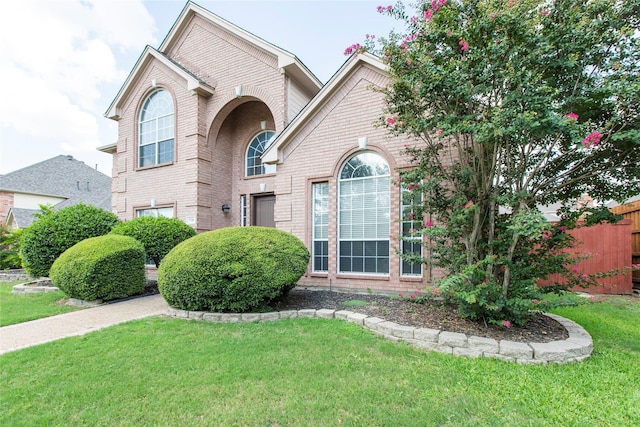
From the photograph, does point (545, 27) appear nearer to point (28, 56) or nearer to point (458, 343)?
point (458, 343)

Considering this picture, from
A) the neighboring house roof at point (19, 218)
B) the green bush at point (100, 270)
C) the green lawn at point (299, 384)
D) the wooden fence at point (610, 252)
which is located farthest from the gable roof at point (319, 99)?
the neighboring house roof at point (19, 218)

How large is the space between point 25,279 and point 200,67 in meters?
9.56

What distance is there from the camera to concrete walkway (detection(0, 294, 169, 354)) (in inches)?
167

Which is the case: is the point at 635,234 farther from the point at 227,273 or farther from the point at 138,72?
the point at 138,72

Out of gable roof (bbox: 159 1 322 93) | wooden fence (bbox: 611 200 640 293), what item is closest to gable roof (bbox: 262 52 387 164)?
gable roof (bbox: 159 1 322 93)

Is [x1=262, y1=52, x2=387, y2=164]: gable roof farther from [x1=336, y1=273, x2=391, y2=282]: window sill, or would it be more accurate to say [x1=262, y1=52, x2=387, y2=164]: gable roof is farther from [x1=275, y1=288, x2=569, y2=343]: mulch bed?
[x1=275, y1=288, x2=569, y2=343]: mulch bed

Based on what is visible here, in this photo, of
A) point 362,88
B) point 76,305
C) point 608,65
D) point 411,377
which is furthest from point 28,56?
point 608,65

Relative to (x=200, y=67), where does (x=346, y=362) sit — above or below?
below

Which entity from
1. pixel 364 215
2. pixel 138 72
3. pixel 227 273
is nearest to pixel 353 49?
pixel 364 215

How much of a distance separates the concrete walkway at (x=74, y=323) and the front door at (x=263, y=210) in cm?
432

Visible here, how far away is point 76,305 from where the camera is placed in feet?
20.8

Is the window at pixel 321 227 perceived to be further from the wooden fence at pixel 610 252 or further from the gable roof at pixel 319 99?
the wooden fence at pixel 610 252

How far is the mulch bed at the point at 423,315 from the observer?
386 centimetres

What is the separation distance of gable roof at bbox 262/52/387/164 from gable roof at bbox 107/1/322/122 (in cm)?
247
